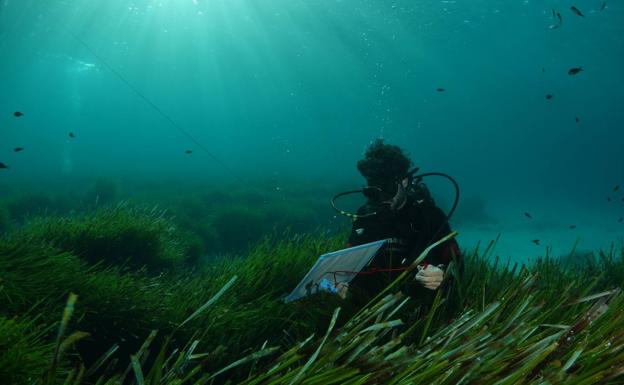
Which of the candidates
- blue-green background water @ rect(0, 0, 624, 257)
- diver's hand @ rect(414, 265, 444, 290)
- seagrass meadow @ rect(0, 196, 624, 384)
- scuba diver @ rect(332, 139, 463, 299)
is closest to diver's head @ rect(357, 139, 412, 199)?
scuba diver @ rect(332, 139, 463, 299)

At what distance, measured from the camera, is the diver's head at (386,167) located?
147 inches

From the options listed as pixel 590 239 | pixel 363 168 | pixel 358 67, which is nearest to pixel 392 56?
pixel 358 67

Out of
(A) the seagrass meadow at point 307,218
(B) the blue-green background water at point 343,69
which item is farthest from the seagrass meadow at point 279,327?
(B) the blue-green background water at point 343,69

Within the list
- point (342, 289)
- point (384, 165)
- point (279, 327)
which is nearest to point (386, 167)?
point (384, 165)

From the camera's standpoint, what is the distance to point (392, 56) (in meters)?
54.0

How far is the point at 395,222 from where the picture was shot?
3395 millimetres

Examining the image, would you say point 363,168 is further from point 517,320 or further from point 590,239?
point 590,239

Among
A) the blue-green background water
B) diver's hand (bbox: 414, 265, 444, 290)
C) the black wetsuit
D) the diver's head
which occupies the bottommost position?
diver's hand (bbox: 414, 265, 444, 290)

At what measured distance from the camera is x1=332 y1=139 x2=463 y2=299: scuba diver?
2828 millimetres

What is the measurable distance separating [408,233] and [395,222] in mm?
159

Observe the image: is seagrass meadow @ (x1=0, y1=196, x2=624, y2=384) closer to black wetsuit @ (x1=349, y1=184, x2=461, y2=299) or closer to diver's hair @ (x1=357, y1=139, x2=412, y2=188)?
black wetsuit @ (x1=349, y1=184, x2=461, y2=299)

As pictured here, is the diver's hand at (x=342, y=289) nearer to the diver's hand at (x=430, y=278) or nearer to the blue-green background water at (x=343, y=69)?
the diver's hand at (x=430, y=278)

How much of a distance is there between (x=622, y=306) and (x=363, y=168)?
8.10ft

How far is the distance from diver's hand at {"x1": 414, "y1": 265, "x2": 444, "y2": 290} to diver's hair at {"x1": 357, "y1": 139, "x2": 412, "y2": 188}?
1555 millimetres
